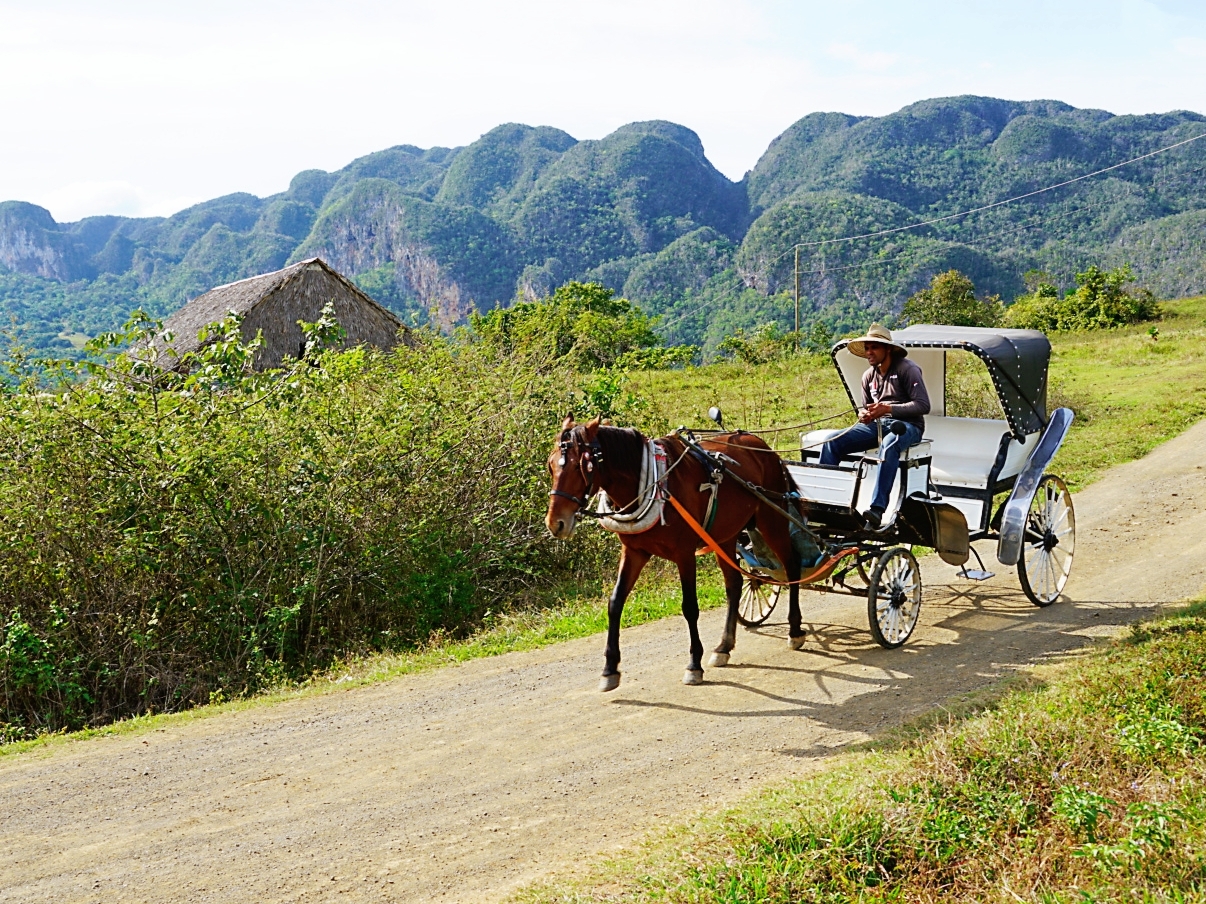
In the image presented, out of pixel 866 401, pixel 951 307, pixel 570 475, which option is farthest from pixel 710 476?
pixel 951 307

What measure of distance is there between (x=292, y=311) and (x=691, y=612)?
1443cm

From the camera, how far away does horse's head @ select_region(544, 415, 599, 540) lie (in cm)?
584

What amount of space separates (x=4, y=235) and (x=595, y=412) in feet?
471

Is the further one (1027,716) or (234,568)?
(234,568)

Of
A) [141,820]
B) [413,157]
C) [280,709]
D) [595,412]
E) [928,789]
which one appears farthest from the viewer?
[413,157]

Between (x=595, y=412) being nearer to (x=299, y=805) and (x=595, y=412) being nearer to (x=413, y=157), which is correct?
(x=299, y=805)

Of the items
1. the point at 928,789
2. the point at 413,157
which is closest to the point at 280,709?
the point at 928,789

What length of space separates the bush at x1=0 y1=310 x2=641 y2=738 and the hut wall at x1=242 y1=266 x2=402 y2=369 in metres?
9.06

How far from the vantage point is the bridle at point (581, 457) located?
5.90 metres

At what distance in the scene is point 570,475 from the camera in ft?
19.3

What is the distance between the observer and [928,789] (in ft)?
15.0

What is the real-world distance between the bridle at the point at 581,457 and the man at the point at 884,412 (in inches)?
90.8

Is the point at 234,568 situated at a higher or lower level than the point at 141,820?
higher

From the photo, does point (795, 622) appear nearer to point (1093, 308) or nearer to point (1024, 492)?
point (1024, 492)
